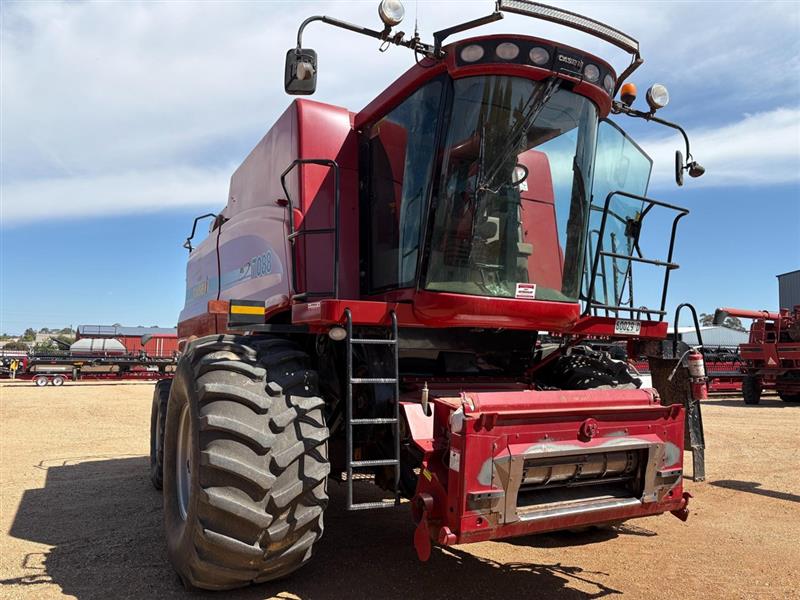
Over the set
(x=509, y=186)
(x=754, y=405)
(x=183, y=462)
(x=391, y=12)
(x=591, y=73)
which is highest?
(x=391, y=12)

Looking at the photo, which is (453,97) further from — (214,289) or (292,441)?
(214,289)

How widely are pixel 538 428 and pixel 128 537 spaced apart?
3.45m

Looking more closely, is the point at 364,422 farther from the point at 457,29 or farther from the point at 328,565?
the point at 457,29

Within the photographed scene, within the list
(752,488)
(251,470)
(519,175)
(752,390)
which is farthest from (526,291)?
(752,390)

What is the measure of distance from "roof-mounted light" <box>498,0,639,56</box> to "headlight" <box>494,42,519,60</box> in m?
0.18

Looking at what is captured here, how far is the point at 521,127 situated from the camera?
12.3ft

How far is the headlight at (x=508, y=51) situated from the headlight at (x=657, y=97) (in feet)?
5.18

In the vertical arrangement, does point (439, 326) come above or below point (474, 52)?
below

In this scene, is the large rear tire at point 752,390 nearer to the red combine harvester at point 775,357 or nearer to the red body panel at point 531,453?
the red combine harvester at point 775,357

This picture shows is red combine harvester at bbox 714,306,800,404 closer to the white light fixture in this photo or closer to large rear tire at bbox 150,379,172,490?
large rear tire at bbox 150,379,172,490

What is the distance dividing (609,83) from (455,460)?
259cm

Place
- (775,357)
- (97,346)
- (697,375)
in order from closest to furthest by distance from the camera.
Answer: (697,375) < (775,357) < (97,346)

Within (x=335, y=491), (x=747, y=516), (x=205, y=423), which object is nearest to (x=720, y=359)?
(x=747, y=516)

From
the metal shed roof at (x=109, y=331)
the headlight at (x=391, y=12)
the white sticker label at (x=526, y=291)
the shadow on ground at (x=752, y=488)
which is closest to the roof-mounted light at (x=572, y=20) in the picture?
the headlight at (x=391, y=12)
